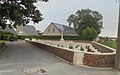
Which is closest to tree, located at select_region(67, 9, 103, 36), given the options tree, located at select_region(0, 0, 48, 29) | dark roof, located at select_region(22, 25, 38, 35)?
dark roof, located at select_region(22, 25, 38, 35)

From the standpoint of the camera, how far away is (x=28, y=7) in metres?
31.5

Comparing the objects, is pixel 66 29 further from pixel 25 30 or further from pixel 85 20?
pixel 25 30

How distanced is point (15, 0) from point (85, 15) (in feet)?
225

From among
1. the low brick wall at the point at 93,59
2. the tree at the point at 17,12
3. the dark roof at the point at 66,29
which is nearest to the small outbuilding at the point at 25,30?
the dark roof at the point at 66,29

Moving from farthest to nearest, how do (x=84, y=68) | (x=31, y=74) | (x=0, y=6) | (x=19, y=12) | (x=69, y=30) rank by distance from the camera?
(x=69, y=30), (x=19, y=12), (x=0, y=6), (x=84, y=68), (x=31, y=74)

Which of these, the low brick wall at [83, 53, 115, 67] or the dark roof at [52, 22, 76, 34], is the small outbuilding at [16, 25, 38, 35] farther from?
the low brick wall at [83, 53, 115, 67]

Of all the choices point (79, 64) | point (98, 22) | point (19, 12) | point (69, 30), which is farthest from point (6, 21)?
point (98, 22)

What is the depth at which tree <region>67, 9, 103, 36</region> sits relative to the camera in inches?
3708

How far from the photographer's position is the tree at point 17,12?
93.2ft

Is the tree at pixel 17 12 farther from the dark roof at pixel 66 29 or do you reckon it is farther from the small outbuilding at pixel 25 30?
the small outbuilding at pixel 25 30

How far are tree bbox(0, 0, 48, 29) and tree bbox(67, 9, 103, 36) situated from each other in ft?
202

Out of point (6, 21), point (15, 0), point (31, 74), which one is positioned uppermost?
point (15, 0)

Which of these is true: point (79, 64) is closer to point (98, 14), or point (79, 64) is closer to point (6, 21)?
point (6, 21)

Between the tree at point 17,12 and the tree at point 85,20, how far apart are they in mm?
61470
